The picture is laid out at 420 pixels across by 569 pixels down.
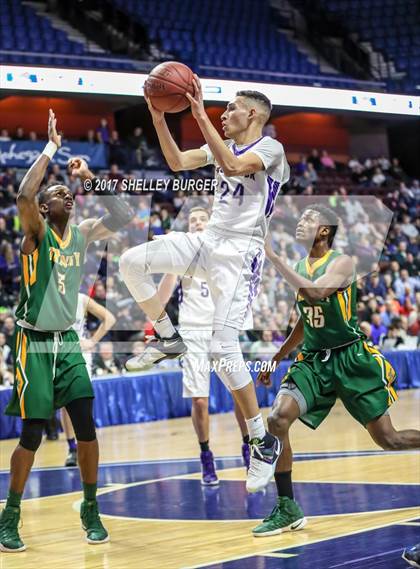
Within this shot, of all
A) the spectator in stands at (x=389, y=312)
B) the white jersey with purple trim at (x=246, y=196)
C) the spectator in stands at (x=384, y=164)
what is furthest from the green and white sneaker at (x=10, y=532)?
the spectator in stands at (x=384, y=164)

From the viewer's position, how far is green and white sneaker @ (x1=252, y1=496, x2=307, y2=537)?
6.27 m

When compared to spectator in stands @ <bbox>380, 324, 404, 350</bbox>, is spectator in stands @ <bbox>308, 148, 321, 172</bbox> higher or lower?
higher

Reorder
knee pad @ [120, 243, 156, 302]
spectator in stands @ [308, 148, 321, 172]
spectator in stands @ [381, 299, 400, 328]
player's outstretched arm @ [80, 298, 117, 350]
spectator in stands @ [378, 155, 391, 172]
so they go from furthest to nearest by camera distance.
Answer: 1. spectator in stands @ [378, 155, 391, 172]
2. spectator in stands @ [308, 148, 321, 172]
3. spectator in stands @ [381, 299, 400, 328]
4. player's outstretched arm @ [80, 298, 117, 350]
5. knee pad @ [120, 243, 156, 302]

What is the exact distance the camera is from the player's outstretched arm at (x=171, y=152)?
18.5 ft

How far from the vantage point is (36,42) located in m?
18.2

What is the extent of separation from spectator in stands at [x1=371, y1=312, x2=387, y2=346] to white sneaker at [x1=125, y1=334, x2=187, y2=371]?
9.04 meters

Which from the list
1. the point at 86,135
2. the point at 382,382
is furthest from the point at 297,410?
the point at 86,135

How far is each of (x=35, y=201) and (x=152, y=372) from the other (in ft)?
23.6

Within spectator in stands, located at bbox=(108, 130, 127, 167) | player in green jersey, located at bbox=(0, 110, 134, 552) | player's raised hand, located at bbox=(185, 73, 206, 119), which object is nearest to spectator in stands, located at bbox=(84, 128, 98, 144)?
spectator in stands, located at bbox=(108, 130, 127, 167)

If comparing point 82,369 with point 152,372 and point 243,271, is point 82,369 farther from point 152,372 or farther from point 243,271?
point 152,372

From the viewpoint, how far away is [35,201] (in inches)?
233

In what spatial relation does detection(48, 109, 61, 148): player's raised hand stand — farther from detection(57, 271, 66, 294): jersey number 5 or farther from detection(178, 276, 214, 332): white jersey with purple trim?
detection(178, 276, 214, 332): white jersey with purple trim

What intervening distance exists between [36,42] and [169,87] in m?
13.3

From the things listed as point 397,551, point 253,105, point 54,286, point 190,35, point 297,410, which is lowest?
point 397,551
